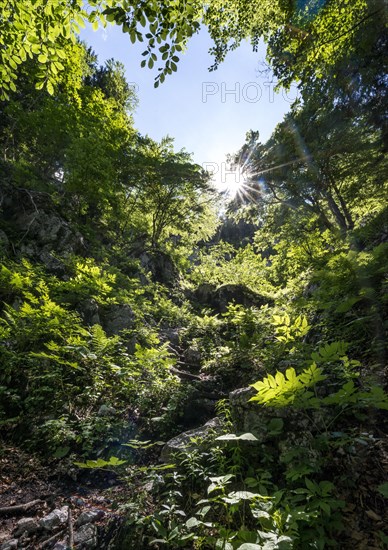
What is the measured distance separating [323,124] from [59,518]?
1125 centimetres

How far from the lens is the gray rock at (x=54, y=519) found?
2289 mm

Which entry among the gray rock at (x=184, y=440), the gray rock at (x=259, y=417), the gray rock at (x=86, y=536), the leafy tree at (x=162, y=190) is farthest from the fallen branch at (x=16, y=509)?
the leafy tree at (x=162, y=190)

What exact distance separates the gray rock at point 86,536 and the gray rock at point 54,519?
0.25 m

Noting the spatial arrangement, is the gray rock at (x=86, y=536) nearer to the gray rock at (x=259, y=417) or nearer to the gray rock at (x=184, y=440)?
the gray rock at (x=184, y=440)

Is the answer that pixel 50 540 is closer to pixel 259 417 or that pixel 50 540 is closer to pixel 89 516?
pixel 89 516

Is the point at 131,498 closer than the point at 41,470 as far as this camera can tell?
Yes

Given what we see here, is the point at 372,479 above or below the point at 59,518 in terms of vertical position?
above

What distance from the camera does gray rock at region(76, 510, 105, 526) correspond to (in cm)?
231

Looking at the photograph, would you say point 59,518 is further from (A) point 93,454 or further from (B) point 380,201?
(B) point 380,201

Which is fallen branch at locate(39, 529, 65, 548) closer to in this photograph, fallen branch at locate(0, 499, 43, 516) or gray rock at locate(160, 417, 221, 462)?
fallen branch at locate(0, 499, 43, 516)

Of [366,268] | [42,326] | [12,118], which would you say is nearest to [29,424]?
[42,326]

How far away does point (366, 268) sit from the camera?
168 inches

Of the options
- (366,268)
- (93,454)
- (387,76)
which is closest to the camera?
(93,454)

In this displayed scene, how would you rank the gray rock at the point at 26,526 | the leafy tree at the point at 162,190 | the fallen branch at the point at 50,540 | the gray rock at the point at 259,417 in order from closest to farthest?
the fallen branch at the point at 50,540
the gray rock at the point at 26,526
the gray rock at the point at 259,417
the leafy tree at the point at 162,190
